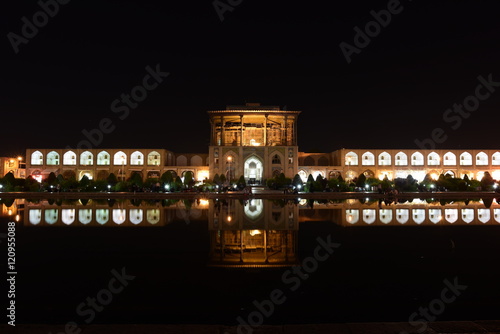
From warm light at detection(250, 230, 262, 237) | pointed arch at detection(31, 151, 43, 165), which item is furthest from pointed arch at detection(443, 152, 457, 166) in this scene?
pointed arch at detection(31, 151, 43, 165)

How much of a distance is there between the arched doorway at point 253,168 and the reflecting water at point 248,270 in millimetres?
27718

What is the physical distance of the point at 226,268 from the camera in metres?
5.02

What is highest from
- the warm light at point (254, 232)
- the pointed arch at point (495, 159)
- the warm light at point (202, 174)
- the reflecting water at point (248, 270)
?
the pointed arch at point (495, 159)

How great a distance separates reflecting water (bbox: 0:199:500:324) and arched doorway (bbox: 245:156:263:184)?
27.7 metres

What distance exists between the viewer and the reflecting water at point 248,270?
3.55 m

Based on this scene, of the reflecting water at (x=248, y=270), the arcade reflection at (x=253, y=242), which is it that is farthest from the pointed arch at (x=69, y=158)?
the arcade reflection at (x=253, y=242)

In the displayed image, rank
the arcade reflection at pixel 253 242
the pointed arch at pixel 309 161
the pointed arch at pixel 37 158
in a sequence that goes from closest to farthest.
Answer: the arcade reflection at pixel 253 242, the pointed arch at pixel 37 158, the pointed arch at pixel 309 161

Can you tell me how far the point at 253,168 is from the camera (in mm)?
37531

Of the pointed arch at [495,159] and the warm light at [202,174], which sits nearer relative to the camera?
the warm light at [202,174]

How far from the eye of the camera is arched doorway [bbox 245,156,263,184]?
36906 mm

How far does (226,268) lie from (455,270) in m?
2.77

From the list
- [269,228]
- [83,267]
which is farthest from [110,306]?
[269,228]

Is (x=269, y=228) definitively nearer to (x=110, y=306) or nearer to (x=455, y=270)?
(x=455, y=270)

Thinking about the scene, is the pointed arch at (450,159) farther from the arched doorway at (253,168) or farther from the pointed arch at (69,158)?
the pointed arch at (69,158)
